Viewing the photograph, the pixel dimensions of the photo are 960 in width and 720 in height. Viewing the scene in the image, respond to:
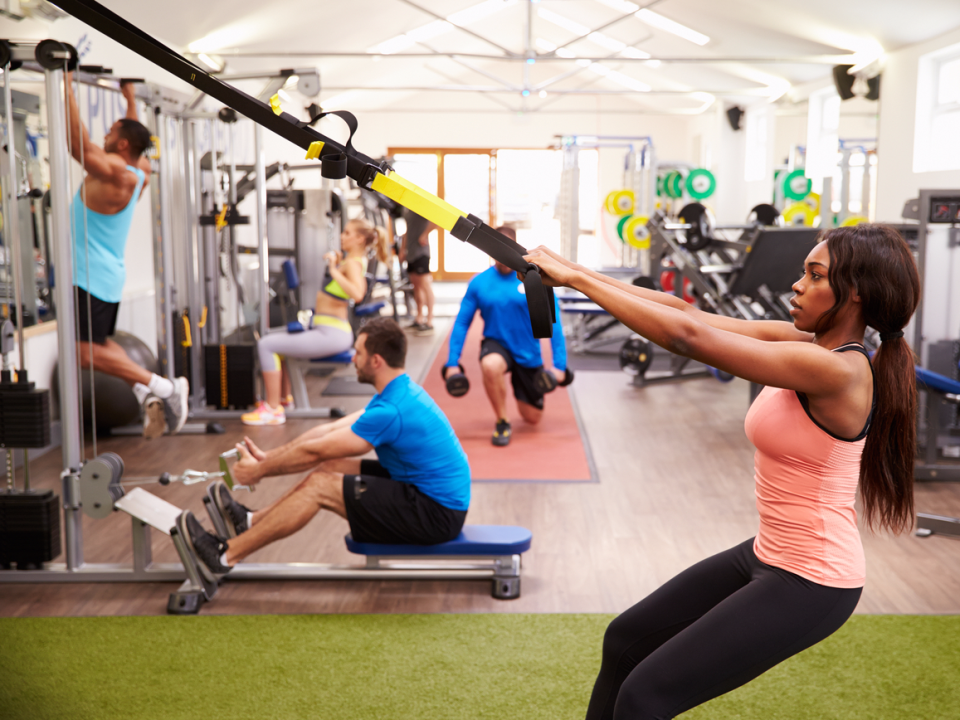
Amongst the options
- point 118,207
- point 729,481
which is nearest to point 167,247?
point 118,207

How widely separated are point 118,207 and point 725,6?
607 cm

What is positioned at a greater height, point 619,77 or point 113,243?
point 619,77

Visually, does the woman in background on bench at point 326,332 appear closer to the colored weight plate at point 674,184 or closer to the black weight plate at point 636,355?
the black weight plate at point 636,355

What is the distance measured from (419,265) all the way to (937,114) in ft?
16.3

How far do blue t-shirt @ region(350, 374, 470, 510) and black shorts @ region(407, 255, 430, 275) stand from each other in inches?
256

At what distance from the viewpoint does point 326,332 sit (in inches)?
212

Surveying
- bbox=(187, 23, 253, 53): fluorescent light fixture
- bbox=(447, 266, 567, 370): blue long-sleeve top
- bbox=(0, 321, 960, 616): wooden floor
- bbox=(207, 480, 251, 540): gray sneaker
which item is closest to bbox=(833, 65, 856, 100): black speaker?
bbox=(0, 321, 960, 616): wooden floor

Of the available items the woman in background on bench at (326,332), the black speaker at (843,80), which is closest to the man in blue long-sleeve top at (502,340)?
the woman in background on bench at (326,332)

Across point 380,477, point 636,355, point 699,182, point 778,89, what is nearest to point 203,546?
point 380,477

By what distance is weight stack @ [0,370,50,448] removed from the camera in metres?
2.90

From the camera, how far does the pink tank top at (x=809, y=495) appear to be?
1476 millimetres

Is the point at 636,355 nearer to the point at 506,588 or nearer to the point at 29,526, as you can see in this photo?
the point at 506,588

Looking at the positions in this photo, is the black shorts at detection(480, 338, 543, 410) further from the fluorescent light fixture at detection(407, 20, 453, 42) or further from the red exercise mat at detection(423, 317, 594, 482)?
the fluorescent light fixture at detection(407, 20, 453, 42)

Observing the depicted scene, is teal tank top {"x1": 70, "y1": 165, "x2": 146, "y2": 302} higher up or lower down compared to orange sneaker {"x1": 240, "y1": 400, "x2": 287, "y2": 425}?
higher up
